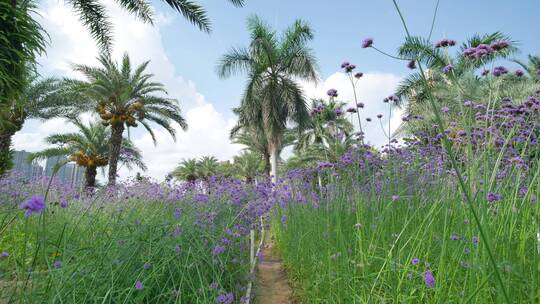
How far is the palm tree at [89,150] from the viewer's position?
1845 cm

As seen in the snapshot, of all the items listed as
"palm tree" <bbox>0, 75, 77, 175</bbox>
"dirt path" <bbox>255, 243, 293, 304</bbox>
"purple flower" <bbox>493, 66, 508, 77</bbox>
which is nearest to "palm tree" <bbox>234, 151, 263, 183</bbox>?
"palm tree" <bbox>0, 75, 77, 175</bbox>

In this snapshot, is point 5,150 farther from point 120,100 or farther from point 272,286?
point 272,286

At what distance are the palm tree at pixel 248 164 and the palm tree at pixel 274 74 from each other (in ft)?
32.9

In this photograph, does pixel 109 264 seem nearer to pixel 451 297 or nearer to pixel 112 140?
pixel 451 297

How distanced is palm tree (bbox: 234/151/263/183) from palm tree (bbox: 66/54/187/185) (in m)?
13.6

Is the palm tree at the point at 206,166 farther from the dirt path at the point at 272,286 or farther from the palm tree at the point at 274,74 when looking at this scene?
the dirt path at the point at 272,286

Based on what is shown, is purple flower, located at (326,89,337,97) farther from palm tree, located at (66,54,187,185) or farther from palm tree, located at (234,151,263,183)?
palm tree, located at (234,151,263,183)

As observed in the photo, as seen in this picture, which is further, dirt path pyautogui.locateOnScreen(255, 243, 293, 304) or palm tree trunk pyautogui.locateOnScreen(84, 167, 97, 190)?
palm tree trunk pyautogui.locateOnScreen(84, 167, 97, 190)

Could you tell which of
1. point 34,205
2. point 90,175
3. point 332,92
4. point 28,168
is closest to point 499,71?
point 332,92

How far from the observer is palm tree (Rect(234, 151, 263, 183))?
30.8 meters

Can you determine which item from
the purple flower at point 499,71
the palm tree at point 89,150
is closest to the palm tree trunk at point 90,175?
the palm tree at point 89,150

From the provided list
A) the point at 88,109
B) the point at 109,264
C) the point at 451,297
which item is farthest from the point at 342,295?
the point at 88,109

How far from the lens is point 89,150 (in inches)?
759

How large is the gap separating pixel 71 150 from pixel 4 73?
13245mm
